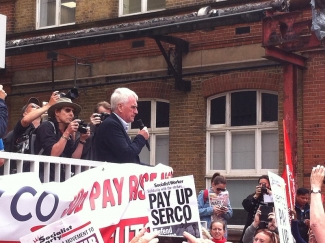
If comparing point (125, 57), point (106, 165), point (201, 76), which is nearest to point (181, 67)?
point (201, 76)

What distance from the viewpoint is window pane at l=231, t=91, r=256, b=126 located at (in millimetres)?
13430

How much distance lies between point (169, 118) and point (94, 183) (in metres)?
8.98

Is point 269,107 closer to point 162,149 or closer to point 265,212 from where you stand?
point 162,149

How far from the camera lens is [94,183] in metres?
5.38

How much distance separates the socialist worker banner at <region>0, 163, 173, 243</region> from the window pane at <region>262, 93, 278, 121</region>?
7.25 meters

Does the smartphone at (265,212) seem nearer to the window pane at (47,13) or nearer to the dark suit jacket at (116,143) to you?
the dark suit jacket at (116,143)

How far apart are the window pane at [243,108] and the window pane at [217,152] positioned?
424mm

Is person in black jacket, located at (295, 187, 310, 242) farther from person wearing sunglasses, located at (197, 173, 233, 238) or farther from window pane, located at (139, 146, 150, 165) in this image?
window pane, located at (139, 146, 150, 165)

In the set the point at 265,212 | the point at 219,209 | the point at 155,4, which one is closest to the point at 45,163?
the point at 265,212

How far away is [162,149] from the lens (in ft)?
48.0

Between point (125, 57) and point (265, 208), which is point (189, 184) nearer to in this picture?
point (265, 208)

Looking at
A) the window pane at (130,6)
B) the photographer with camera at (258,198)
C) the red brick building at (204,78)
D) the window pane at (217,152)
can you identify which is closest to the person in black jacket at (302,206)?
the photographer with camera at (258,198)

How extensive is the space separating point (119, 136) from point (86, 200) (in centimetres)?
119

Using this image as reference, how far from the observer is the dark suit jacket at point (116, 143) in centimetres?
634
